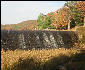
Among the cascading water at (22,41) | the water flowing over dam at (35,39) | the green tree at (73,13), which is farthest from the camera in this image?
the green tree at (73,13)

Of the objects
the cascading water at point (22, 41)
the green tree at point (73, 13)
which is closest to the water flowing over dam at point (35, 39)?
the cascading water at point (22, 41)

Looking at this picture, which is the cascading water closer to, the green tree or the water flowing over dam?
the water flowing over dam

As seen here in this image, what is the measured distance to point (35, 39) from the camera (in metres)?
22.1

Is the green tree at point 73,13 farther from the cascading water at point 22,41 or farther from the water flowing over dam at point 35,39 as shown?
the cascading water at point 22,41

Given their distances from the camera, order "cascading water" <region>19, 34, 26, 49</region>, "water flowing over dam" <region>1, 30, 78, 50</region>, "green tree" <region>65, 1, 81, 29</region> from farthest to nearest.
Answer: "green tree" <region>65, 1, 81, 29</region>
"cascading water" <region>19, 34, 26, 49</region>
"water flowing over dam" <region>1, 30, 78, 50</region>

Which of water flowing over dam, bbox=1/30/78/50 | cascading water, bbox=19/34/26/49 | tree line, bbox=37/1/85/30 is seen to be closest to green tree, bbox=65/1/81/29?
tree line, bbox=37/1/85/30

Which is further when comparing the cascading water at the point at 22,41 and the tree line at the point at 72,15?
the tree line at the point at 72,15

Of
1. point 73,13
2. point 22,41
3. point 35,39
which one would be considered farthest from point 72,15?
point 22,41

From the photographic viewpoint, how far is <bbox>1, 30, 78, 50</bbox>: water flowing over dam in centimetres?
1984

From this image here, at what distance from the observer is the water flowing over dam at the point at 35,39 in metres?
19.8

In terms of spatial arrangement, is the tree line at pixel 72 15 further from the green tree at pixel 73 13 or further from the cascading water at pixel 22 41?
the cascading water at pixel 22 41

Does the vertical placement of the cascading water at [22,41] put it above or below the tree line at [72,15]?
below

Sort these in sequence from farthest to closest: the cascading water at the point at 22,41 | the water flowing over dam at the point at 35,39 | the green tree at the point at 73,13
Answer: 1. the green tree at the point at 73,13
2. the cascading water at the point at 22,41
3. the water flowing over dam at the point at 35,39

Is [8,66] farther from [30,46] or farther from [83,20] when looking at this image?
[83,20]
